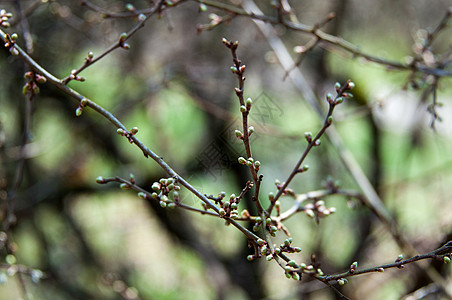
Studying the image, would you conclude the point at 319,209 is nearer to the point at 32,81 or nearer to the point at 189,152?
the point at 32,81

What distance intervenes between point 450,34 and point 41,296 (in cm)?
374

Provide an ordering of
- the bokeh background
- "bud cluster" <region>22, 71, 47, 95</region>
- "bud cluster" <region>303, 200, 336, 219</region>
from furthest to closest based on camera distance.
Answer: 1. the bokeh background
2. "bud cluster" <region>303, 200, 336, 219</region>
3. "bud cluster" <region>22, 71, 47, 95</region>

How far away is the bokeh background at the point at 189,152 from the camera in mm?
2953

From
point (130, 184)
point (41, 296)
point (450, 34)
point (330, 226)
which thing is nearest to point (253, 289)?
point (330, 226)

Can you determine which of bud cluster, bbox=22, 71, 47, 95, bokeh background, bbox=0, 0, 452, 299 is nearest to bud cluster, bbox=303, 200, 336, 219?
bud cluster, bbox=22, 71, 47, 95

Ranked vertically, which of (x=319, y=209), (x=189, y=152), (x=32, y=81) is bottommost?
(x=319, y=209)

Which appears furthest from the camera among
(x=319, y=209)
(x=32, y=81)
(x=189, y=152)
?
(x=189, y=152)

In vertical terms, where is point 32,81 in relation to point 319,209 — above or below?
above

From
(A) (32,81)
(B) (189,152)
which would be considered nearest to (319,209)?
(A) (32,81)

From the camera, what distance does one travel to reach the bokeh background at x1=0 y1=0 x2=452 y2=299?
295 centimetres

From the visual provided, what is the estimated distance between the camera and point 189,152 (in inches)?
135

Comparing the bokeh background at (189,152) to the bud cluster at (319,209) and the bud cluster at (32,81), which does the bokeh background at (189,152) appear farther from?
the bud cluster at (32,81)

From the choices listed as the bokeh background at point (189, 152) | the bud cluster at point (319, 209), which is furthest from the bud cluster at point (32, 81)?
the bokeh background at point (189, 152)

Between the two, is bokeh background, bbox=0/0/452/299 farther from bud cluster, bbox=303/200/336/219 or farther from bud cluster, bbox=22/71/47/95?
bud cluster, bbox=22/71/47/95
